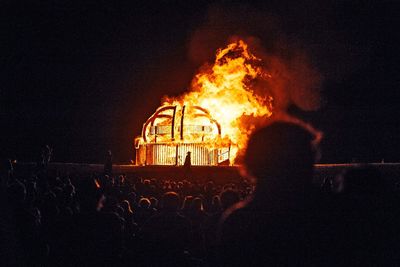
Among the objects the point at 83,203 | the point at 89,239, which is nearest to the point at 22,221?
the point at 89,239

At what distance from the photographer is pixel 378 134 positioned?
31.7 metres

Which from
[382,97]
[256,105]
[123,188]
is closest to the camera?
[123,188]

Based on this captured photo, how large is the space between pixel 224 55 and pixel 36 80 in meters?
15.8

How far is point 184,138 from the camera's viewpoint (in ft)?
88.5

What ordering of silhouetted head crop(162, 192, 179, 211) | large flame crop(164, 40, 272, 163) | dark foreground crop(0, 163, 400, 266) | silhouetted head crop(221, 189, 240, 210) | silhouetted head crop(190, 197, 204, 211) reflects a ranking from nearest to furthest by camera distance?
1. dark foreground crop(0, 163, 400, 266)
2. silhouetted head crop(221, 189, 240, 210)
3. silhouetted head crop(162, 192, 179, 211)
4. silhouetted head crop(190, 197, 204, 211)
5. large flame crop(164, 40, 272, 163)

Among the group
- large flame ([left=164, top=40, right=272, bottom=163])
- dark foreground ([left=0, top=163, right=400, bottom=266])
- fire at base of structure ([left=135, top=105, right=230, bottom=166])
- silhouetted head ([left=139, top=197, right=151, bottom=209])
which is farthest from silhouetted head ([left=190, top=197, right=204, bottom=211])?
large flame ([left=164, top=40, right=272, bottom=163])

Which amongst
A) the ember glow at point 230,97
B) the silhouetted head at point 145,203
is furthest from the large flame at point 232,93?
the silhouetted head at point 145,203

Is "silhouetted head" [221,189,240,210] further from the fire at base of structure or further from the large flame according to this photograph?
the large flame

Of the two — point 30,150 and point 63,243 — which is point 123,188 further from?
point 30,150

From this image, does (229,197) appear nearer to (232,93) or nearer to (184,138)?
(184,138)

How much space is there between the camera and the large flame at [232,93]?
29.9 m

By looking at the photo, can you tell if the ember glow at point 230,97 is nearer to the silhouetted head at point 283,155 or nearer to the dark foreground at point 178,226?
the dark foreground at point 178,226

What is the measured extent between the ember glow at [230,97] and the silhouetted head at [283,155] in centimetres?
2440

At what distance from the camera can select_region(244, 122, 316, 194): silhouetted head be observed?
2.52 meters
